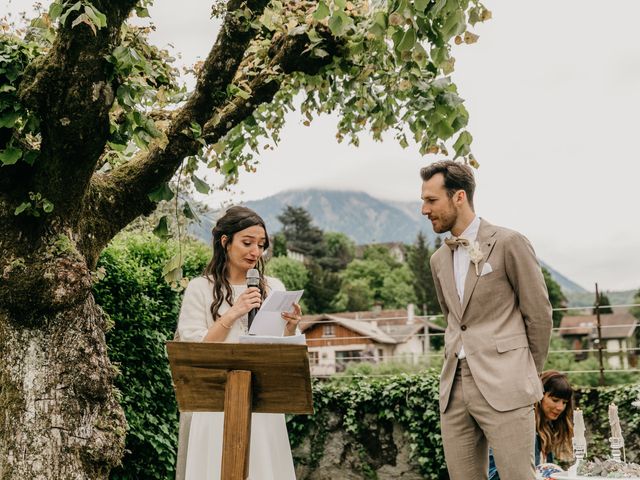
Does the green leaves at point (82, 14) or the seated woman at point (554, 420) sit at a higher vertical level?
the green leaves at point (82, 14)

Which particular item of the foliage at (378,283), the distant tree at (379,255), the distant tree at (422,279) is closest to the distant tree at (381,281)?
the foliage at (378,283)

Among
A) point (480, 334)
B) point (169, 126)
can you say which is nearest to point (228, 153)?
point (169, 126)

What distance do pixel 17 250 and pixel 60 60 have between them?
3.52 feet

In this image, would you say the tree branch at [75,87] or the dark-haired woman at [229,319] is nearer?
the tree branch at [75,87]

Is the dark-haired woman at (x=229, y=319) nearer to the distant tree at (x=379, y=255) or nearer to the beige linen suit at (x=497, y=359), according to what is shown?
the beige linen suit at (x=497, y=359)

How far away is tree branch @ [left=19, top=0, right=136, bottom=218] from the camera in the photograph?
364cm

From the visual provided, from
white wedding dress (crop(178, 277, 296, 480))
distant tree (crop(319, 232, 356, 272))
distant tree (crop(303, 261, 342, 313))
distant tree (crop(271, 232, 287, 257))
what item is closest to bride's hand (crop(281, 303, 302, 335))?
white wedding dress (crop(178, 277, 296, 480))

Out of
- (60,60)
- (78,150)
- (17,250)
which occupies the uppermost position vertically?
(60,60)

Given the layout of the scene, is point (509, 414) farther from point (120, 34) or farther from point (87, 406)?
point (120, 34)

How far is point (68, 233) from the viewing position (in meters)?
4.21

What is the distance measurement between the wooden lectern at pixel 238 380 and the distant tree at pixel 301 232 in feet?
256

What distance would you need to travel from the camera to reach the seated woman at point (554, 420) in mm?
5188

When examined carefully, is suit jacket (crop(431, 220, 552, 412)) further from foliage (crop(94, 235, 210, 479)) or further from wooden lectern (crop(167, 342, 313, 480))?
foliage (crop(94, 235, 210, 479))

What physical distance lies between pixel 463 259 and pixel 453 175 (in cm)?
47
